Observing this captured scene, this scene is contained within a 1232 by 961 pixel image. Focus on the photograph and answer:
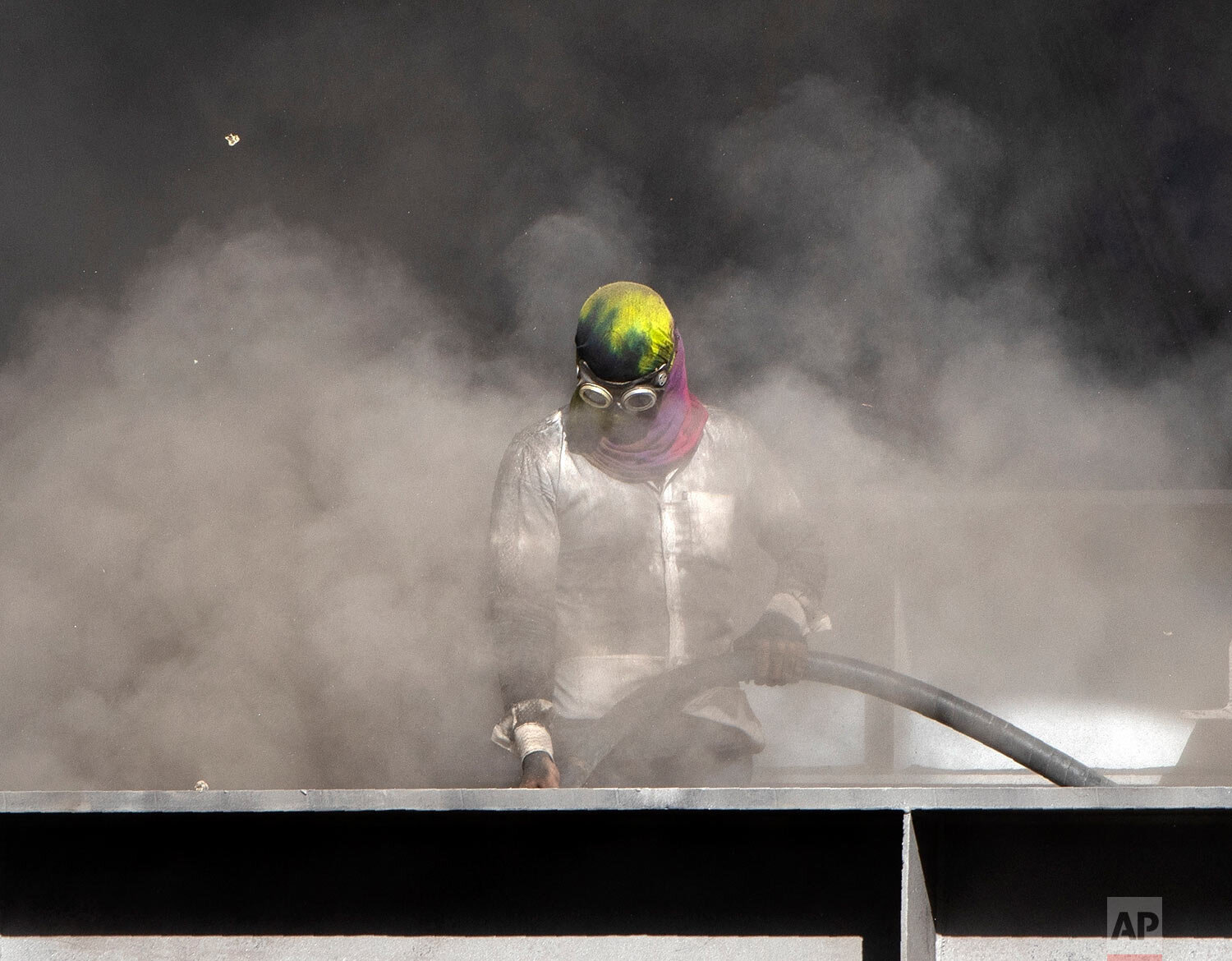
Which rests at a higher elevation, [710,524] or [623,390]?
[623,390]

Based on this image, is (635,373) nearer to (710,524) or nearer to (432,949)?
(710,524)

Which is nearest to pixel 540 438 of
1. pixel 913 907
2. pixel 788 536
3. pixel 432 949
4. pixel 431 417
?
pixel 788 536

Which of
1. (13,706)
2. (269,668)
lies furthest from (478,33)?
(13,706)

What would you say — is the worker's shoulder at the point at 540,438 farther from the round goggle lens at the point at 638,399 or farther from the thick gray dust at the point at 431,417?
the thick gray dust at the point at 431,417

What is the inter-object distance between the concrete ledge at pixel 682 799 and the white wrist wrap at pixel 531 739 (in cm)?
58

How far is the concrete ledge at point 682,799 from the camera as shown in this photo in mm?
1226

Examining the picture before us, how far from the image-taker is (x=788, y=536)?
2201 mm

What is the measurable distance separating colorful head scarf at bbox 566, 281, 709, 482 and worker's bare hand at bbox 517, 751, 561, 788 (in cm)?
56

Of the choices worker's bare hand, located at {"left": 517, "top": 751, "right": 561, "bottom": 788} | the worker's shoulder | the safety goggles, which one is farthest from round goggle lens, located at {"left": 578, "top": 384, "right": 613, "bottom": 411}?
worker's bare hand, located at {"left": 517, "top": 751, "right": 561, "bottom": 788}

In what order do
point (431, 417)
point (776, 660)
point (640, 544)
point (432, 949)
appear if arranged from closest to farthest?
point (432, 949), point (776, 660), point (640, 544), point (431, 417)

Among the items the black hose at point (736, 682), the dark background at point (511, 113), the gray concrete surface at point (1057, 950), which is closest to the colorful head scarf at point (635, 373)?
the black hose at point (736, 682)

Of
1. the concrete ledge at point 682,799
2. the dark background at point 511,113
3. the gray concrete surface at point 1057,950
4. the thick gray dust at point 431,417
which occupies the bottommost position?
the gray concrete surface at point 1057,950

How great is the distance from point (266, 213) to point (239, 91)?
442 millimetres

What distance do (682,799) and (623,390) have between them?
0.94m
